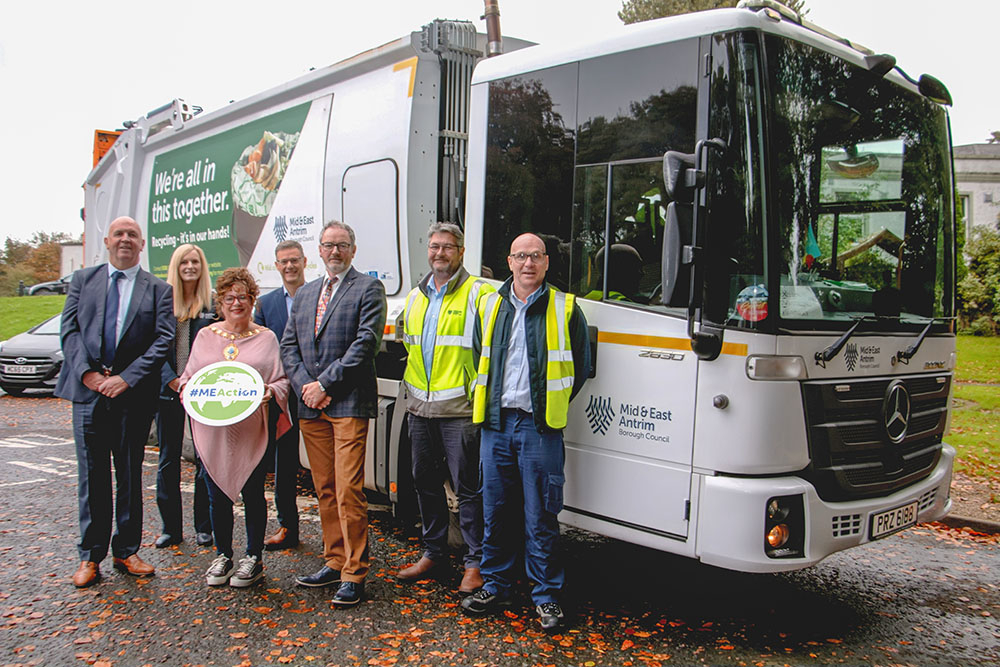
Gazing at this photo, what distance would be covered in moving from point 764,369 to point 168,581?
12.0ft

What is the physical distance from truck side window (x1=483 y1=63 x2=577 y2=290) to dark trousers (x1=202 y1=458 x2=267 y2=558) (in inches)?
73.9

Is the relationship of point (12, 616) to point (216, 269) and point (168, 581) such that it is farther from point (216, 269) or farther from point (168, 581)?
point (216, 269)

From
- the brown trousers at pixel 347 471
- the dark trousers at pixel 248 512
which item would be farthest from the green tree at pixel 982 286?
the dark trousers at pixel 248 512

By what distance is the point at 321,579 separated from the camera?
190 inches

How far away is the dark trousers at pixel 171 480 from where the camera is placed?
5.55 metres

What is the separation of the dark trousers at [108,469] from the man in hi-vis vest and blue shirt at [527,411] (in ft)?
6.99

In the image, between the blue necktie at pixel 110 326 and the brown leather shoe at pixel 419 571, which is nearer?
the blue necktie at pixel 110 326

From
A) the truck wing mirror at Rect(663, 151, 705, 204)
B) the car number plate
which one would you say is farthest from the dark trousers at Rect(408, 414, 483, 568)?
the car number plate

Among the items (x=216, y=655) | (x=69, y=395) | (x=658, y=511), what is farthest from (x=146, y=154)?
(x=658, y=511)

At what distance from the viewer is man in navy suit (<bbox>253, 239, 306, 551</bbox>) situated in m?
5.61

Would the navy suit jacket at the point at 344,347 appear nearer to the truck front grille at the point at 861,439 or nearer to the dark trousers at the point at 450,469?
the dark trousers at the point at 450,469

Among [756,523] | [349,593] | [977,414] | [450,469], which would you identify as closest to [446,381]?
[450,469]

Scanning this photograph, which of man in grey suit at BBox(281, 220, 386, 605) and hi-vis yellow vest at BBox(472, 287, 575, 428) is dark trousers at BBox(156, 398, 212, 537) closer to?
man in grey suit at BBox(281, 220, 386, 605)

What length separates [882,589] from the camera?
16.9 ft
